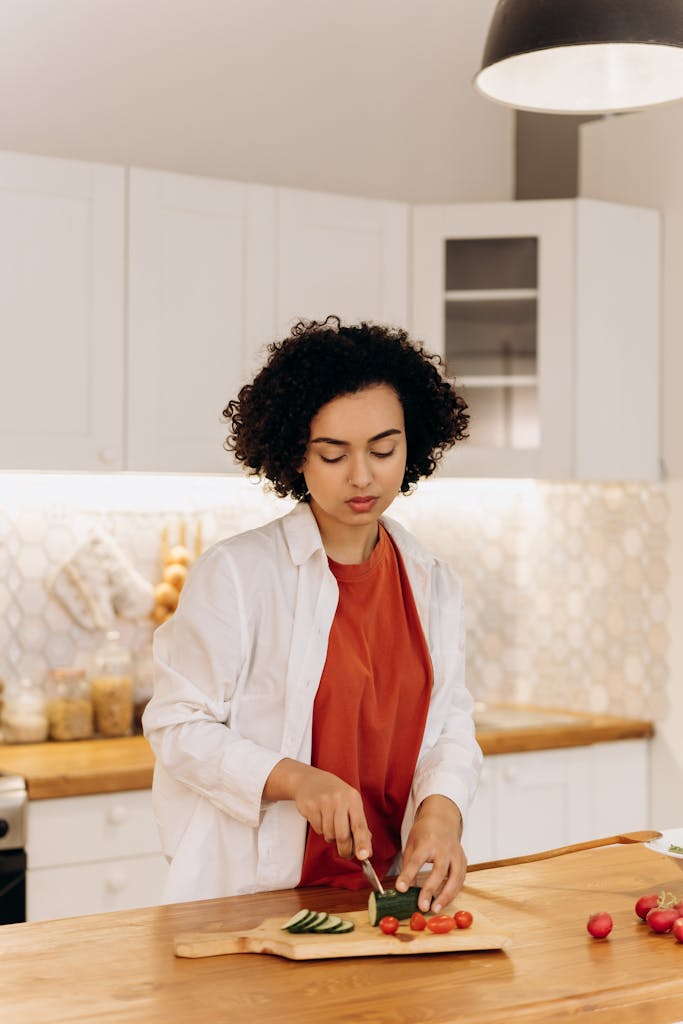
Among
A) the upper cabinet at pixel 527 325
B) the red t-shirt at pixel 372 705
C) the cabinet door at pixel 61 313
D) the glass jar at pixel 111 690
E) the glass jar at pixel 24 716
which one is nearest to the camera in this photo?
the red t-shirt at pixel 372 705

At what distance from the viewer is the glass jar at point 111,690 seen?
3.41 m

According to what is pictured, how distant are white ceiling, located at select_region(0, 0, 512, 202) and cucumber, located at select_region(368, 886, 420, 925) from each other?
2421 mm

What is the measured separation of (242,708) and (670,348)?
2.10 m

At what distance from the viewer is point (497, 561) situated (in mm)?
4016

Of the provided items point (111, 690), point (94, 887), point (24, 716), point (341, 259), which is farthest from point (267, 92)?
point (94, 887)

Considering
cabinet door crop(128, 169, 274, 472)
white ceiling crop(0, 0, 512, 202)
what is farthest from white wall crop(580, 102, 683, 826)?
cabinet door crop(128, 169, 274, 472)

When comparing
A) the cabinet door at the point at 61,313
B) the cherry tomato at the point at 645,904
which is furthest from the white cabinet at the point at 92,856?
the cherry tomato at the point at 645,904

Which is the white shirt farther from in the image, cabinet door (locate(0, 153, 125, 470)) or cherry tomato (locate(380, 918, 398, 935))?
cabinet door (locate(0, 153, 125, 470))

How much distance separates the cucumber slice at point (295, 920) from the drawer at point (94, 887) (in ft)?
4.44

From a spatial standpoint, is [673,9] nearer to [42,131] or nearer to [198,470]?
[198,470]

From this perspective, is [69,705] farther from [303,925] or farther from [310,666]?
[303,925]

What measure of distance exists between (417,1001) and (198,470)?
6.45 feet

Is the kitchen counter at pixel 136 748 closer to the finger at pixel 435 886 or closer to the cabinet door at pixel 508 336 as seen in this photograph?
the cabinet door at pixel 508 336

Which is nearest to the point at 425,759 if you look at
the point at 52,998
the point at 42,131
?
the point at 52,998
